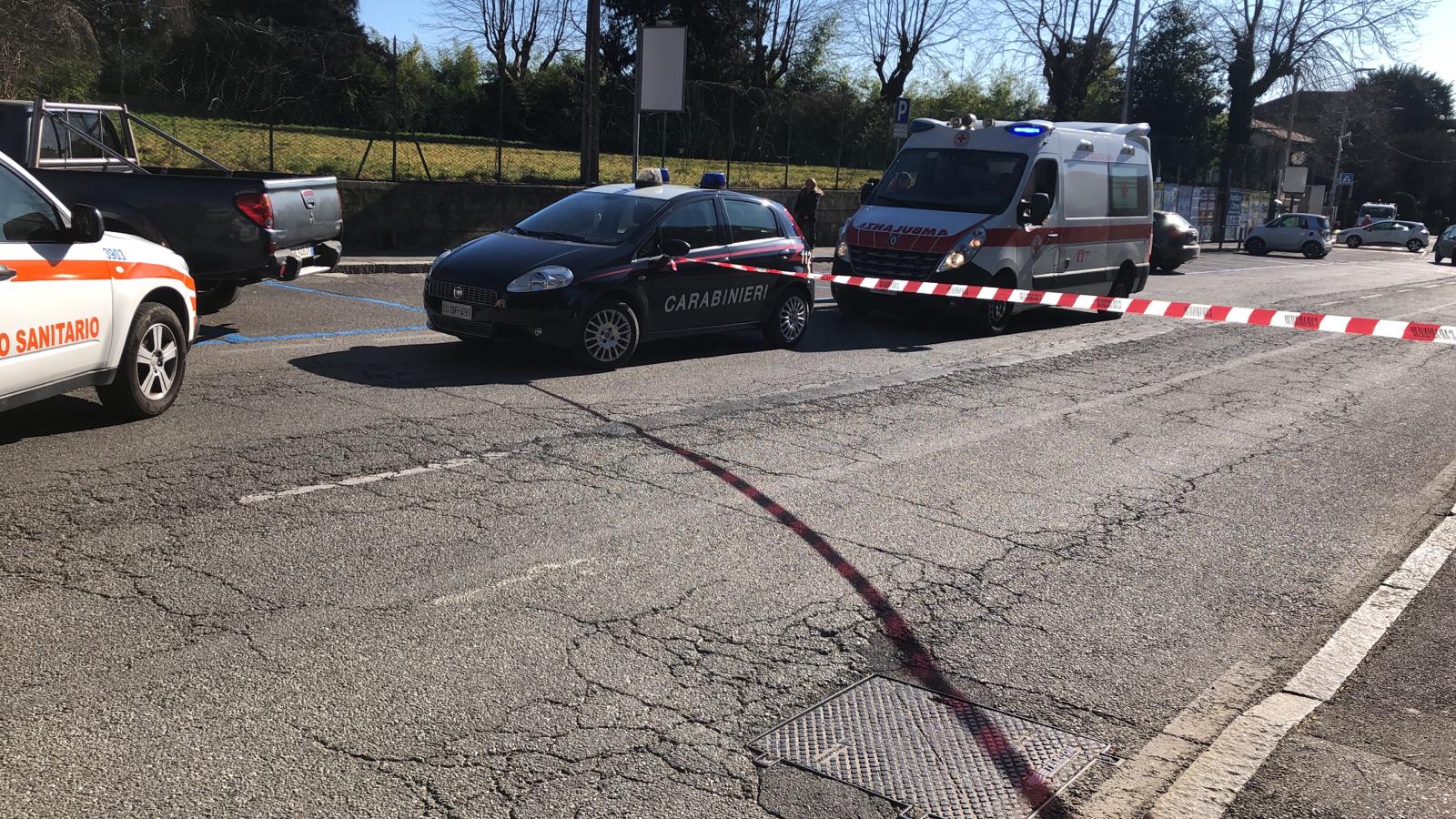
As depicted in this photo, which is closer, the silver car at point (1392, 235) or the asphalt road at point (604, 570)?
the asphalt road at point (604, 570)

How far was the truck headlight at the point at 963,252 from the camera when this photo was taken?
13.5 m

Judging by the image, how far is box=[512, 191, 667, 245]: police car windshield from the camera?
10.3 m

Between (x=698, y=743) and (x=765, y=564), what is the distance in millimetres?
1747

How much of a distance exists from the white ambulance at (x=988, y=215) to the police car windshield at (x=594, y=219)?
4.14 metres

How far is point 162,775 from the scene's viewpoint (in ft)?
10.8

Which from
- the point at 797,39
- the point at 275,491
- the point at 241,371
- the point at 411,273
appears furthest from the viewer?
the point at 797,39

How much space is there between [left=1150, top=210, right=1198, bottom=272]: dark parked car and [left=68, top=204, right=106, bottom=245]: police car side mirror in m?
24.5

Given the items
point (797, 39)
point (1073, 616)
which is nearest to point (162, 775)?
point (1073, 616)

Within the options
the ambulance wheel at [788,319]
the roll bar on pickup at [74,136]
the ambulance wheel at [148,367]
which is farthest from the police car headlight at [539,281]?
the roll bar on pickup at [74,136]

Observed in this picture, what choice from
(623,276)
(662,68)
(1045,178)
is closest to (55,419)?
(623,276)

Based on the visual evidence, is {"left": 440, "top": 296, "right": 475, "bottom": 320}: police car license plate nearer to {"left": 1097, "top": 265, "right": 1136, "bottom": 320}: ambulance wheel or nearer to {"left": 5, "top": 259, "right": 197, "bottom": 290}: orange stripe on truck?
{"left": 5, "top": 259, "right": 197, "bottom": 290}: orange stripe on truck

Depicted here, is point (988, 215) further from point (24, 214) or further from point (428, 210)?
point (24, 214)

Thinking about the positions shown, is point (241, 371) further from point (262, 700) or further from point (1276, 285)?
point (1276, 285)

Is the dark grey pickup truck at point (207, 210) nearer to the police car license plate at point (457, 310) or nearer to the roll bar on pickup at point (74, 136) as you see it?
the roll bar on pickup at point (74, 136)
